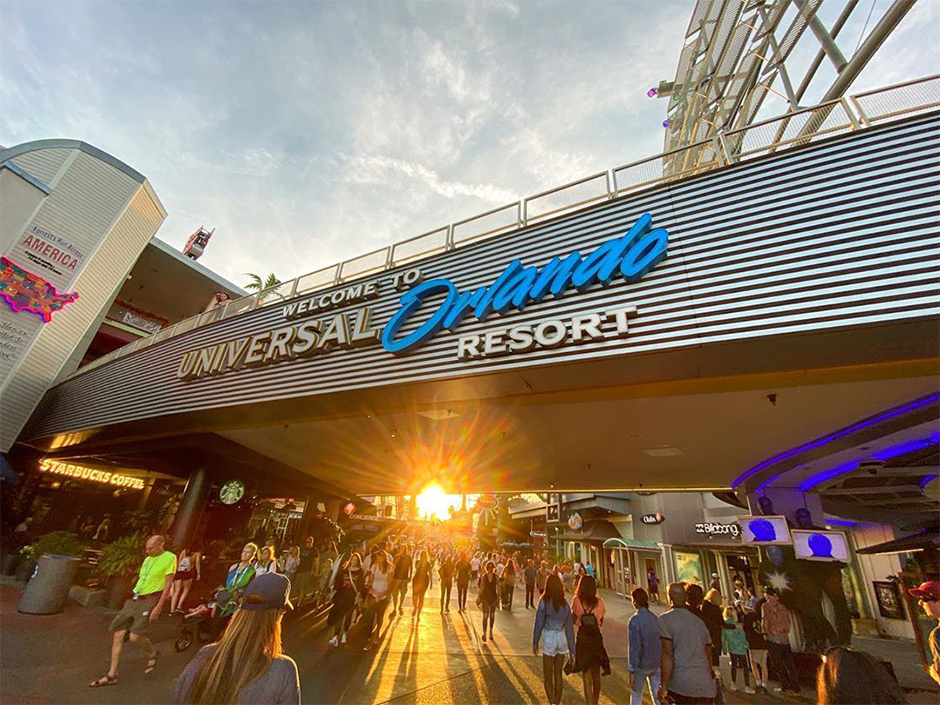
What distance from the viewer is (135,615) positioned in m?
5.79

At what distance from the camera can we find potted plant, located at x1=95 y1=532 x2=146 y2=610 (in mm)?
9766

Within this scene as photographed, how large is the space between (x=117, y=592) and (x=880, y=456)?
1800cm

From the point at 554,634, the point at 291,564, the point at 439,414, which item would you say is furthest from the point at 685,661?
the point at 291,564

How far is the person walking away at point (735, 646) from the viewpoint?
8.12 meters

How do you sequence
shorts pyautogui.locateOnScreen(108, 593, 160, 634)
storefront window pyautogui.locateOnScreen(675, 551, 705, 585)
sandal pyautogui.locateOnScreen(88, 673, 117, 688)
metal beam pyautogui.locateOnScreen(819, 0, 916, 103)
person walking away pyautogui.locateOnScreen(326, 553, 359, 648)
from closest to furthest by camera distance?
sandal pyautogui.locateOnScreen(88, 673, 117, 688) < shorts pyautogui.locateOnScreen(108, 593, 160, 634) < metal beam pyautogui.locateOnScreen(819, 0, 916, 103) < person walking away pyautogui.locateOnScreen(326, 553, 359, 648) < storefront window pyautogui.locateOnScreen(675, 551, 705, 585)

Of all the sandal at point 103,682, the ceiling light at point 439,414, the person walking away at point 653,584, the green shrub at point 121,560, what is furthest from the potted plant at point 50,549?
the person walking away at point 653,584

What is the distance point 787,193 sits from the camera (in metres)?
5.07

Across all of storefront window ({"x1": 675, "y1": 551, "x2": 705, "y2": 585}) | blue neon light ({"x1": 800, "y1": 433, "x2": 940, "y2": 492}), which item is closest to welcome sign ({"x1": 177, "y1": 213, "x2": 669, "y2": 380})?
blue neon light ({"x1": 800, "y1": 433, "x2": 940, "y2": 492})

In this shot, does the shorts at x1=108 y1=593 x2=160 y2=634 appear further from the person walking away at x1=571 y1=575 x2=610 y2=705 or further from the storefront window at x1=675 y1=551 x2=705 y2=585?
the storefront window at x1=675 y1=551 x2=705 y2=585

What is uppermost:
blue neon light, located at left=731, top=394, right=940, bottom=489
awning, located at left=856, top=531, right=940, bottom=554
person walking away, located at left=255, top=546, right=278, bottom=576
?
blue neon light, located at left=731, top=394, right=940, bottom=489

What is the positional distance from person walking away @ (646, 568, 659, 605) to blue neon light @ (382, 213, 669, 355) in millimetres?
22538

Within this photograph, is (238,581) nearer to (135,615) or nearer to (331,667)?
(135,615)

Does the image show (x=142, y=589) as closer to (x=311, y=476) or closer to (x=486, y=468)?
(x=486, y=468)

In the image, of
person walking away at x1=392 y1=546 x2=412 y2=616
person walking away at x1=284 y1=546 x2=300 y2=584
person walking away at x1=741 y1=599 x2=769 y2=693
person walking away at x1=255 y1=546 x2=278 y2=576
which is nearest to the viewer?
person walking away at x1=255 y1=546 x2=278 y2=576
